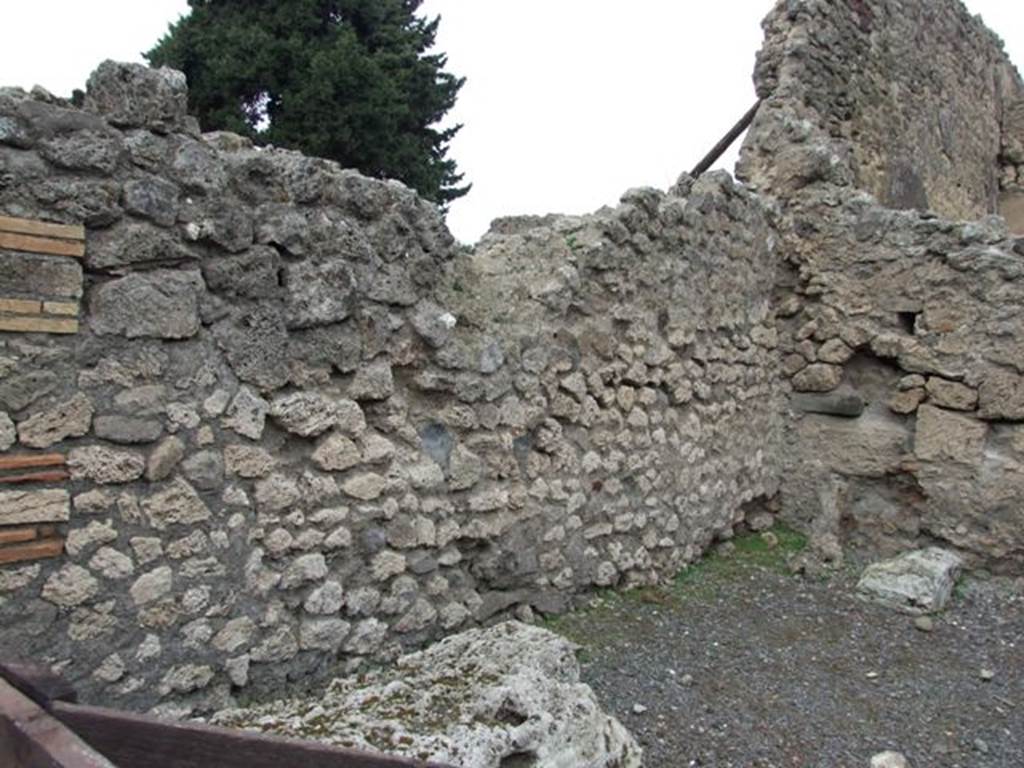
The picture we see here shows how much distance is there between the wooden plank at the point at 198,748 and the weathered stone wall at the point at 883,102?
234 inches

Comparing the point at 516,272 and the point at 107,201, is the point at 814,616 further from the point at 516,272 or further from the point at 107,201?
the point at 107,201

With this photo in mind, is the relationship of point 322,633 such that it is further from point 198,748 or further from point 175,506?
point 198,748

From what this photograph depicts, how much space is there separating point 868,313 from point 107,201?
5064 millimetres

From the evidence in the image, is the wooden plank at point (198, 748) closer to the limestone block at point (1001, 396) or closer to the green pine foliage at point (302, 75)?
the limestone block at point (1001, 396)

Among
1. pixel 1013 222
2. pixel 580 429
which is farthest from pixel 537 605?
pixel 1013 222

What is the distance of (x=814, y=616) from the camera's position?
4617 mm

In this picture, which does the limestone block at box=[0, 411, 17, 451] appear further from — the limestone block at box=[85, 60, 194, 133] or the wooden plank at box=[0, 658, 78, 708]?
the wooden plank at box=[0, 658, 78, 708]

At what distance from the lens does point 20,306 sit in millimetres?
2447

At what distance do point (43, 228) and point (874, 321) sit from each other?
5.25 meters

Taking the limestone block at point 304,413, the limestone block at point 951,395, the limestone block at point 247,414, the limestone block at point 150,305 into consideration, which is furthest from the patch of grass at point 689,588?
the limestone block at point 150,305

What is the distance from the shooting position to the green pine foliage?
42.0 ft

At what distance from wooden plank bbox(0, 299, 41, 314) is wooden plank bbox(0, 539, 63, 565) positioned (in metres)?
0.67

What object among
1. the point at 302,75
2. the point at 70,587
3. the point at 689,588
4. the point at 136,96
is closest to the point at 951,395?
the point at 689,588

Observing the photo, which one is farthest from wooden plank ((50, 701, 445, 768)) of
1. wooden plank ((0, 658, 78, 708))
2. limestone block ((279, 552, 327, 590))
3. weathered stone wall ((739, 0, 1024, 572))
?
weathered stone wall ((739, 0, 1024, 572))
